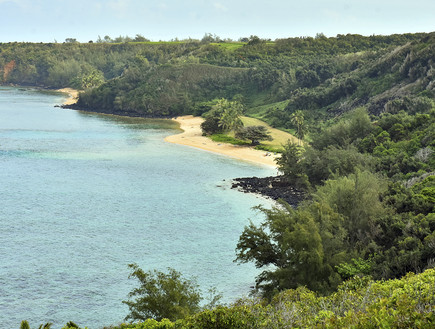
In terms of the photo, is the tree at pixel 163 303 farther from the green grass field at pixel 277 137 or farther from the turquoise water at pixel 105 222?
the green grass field at pixel 277 137

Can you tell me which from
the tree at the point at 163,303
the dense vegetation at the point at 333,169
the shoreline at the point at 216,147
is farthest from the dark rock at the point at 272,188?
the tree at the point at 163,303

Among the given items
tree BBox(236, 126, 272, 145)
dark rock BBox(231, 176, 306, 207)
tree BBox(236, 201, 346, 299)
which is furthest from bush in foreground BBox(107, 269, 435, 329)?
tree BBox(236, 126, 272, 145)

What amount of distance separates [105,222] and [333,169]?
29.5 m

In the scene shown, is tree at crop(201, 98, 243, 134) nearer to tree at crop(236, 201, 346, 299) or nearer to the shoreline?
the shoreline

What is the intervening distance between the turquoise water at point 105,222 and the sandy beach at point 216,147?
325cm

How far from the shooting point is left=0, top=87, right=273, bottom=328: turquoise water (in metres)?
39.2

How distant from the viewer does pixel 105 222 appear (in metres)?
55.6

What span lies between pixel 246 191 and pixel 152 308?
40046 millimetres

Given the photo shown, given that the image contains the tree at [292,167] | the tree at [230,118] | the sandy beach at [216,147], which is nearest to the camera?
the tree at [292,167]

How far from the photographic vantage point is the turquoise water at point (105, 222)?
128ft

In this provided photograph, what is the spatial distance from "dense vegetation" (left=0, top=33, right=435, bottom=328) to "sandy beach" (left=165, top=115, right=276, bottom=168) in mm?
4890

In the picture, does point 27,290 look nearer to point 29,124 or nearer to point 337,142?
point 337,142

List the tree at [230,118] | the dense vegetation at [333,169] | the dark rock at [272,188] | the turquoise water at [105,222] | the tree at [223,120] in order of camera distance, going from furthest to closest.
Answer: the tree at [223,120]
the tree at [230,118]
the dark rock at [272,188]
the turquoise water at [105,222]
the dense vegetation at [333,169]

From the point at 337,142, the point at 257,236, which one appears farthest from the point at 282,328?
the point at 337,142
